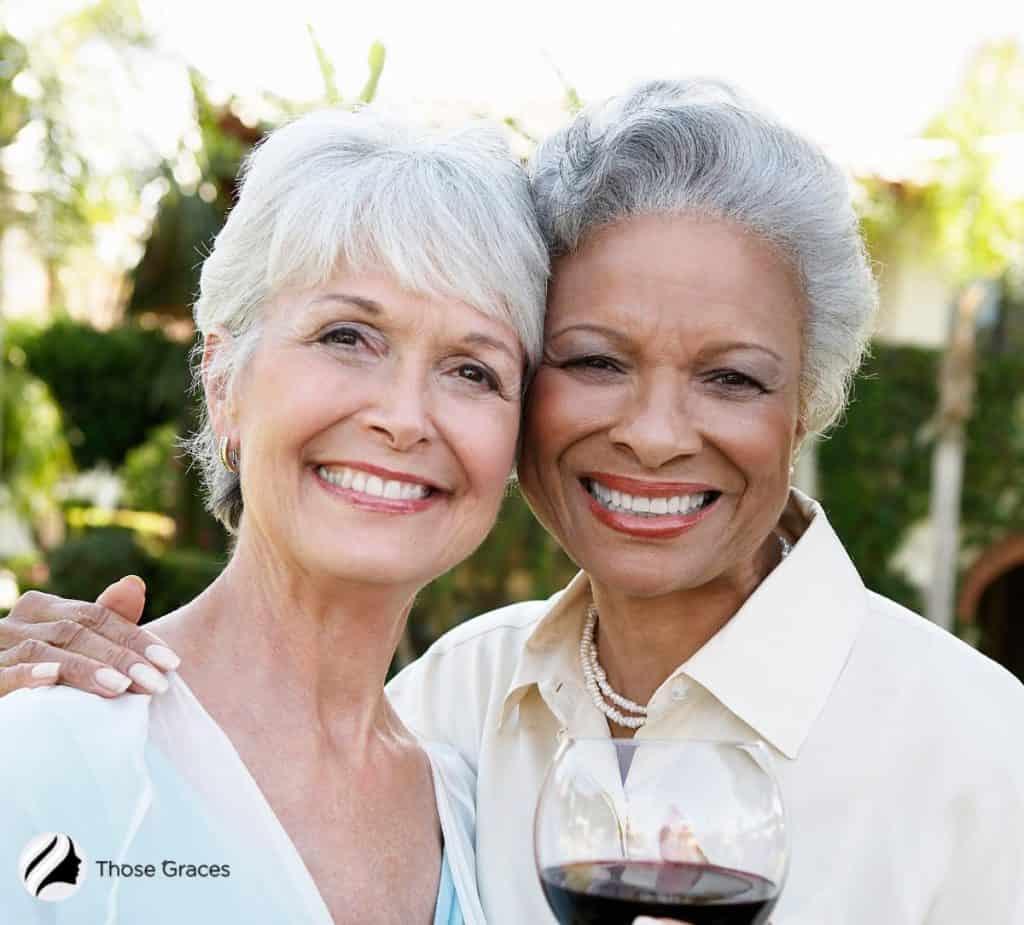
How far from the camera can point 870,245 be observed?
40.2 feet

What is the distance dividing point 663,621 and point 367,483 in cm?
79

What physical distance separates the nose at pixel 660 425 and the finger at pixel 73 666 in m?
0.97

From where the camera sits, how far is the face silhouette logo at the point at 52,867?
213 centimetres

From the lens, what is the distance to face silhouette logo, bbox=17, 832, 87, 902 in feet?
6.98

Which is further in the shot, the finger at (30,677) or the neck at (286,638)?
the neck at (286,638)

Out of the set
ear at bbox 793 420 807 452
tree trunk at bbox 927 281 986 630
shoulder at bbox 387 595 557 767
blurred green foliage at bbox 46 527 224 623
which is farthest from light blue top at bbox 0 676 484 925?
tree trunk at bbox 927 281 986 630

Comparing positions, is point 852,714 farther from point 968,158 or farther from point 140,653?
point 968,158

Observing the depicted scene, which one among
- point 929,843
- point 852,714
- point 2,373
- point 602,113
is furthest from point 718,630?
point 2,373

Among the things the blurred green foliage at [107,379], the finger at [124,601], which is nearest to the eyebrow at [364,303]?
the finger at [124,601]

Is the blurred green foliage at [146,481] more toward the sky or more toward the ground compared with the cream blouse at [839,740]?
more toward the ground

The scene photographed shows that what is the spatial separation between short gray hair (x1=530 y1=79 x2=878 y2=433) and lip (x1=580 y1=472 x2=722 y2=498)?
0.31 metres

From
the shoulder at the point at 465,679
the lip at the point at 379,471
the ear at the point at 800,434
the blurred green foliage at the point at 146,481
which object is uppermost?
the lip at the point at 379,471

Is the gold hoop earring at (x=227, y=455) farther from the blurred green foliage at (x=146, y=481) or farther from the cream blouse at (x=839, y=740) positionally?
the blurred green foliage at (x=146, y=481)

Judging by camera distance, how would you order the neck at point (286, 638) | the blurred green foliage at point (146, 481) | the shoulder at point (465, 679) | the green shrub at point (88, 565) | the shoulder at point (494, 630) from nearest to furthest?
1. the neck at point (286, 638)
2. the shoulder at point (465, 679)
3. the shoulder at point (494, 630)
4. the green shrub at point (88, 565)
5. the blurred green foliage at point (146, 481)
